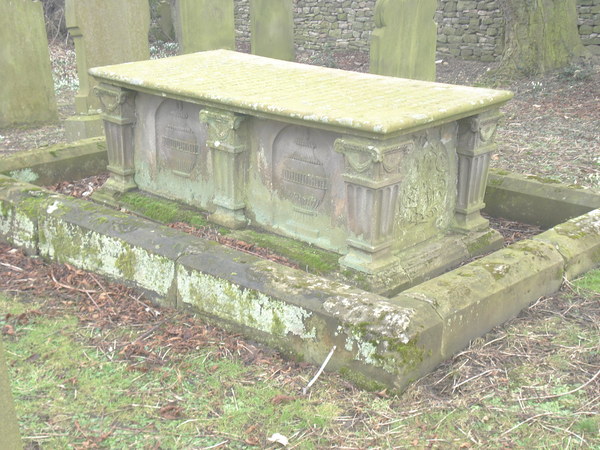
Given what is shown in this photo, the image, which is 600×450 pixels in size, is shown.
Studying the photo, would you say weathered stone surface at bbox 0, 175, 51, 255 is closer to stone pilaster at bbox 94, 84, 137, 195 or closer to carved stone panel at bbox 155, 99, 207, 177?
stone pilaster at bbox 94, 84, 137, 195

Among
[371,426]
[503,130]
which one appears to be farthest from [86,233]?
[503,130]

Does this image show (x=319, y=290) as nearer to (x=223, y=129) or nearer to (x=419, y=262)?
(x=419, y=262)

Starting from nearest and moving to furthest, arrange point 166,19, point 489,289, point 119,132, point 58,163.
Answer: point 489,289 → point 119,132 → point 58,163 → point 166,19

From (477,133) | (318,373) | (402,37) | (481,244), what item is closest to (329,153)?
(477,133)

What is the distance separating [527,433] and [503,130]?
21.5 feet

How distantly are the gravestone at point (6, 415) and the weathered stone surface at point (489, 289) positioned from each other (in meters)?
2.20

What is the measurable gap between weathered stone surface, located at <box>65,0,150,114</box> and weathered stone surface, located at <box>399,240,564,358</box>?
570 centimetres

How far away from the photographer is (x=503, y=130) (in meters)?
9.26

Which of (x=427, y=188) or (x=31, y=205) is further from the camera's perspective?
(x=31, y=205)

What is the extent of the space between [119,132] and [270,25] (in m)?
5.32

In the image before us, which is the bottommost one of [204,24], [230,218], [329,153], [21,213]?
[230,218]

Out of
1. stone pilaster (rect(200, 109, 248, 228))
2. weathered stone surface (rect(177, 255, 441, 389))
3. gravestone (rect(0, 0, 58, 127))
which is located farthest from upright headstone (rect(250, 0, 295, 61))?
weathered stone surface (rect(177, 255, 441, 389))

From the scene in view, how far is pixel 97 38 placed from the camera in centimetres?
825

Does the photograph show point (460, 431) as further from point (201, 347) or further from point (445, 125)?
point (445, 125)
